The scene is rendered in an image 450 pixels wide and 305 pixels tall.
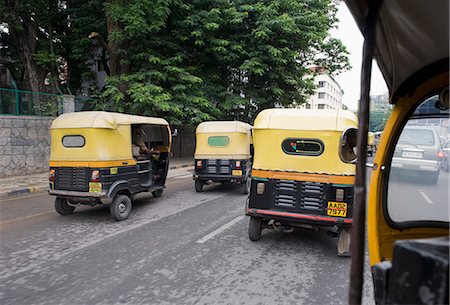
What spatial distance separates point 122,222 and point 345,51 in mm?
21369

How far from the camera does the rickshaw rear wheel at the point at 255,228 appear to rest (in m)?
5.36

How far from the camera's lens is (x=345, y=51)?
22.5 m

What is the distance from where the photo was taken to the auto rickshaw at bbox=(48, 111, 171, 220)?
6340 mm

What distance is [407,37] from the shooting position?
5.13ft

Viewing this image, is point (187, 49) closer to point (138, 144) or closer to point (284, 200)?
point (138, 144)

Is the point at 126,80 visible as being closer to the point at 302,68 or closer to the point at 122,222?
the point at 122,222

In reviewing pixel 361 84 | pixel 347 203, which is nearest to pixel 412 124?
pixel 361 84

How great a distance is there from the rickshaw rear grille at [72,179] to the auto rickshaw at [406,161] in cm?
569

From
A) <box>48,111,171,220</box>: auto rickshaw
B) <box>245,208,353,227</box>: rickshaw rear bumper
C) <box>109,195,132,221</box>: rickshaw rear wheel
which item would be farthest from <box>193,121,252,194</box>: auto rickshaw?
<box>245,208,353,227</box>: rickshaw rear bumper

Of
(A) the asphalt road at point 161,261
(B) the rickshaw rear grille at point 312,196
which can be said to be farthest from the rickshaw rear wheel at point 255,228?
(B) the rickshaw rear grille at point 312,196

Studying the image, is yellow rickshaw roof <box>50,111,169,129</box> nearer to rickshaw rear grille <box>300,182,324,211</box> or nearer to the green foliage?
rickshaw rear grille <box>300,182,324,211</box>

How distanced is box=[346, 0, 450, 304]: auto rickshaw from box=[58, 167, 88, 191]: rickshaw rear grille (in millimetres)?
5688

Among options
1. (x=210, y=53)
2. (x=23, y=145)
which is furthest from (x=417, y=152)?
(x=210, y=53)

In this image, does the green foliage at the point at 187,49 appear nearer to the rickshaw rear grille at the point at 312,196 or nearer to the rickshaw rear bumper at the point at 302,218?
the rickshaw rear bumper at the point at 302,218
